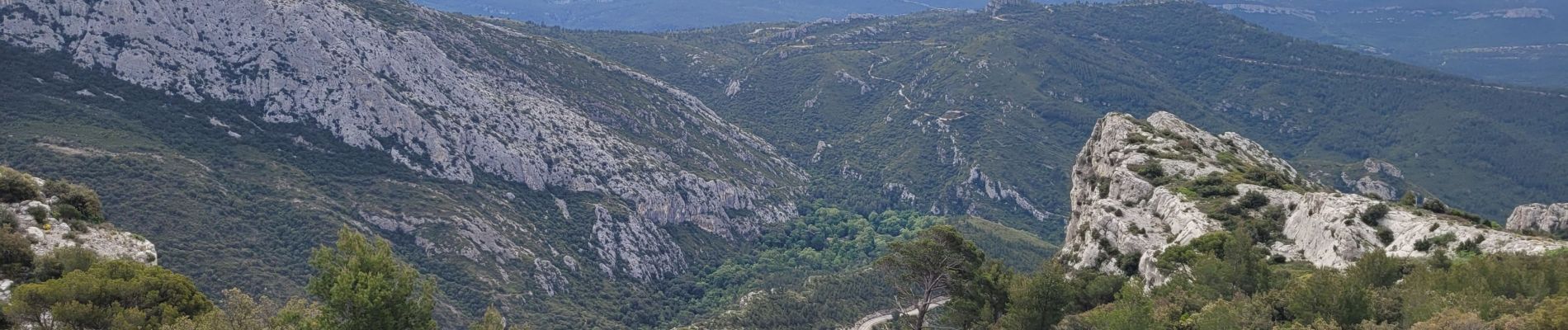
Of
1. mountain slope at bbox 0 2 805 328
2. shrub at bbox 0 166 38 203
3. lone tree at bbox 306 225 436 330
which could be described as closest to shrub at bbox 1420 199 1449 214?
lone tree at bbox 306 225 436 330

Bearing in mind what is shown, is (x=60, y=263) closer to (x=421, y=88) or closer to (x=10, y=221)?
(x=10, y=221)

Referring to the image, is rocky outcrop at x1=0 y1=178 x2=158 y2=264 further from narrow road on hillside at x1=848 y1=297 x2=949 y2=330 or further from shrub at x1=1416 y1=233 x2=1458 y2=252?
narrow road on hillside at x1=848 y1=297 x2=949 y2=330

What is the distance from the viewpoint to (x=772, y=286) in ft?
465

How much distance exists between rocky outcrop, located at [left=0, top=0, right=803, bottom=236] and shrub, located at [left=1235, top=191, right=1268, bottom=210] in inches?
4411

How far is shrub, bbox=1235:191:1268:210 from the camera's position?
6248cm

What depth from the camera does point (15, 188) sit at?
1634 inches

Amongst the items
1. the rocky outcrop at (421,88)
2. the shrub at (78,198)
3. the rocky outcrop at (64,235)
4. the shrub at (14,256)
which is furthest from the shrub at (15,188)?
the rocky outcrop at (421,88)

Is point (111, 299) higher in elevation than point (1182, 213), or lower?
higher

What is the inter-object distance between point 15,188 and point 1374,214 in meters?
73.2

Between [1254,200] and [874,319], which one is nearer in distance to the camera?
[1254,200]

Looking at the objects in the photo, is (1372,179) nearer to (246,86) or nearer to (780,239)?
(780,239)

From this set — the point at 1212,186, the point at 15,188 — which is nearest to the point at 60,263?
the point at 15,188

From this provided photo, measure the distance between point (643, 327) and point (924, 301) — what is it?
8290 centimetres

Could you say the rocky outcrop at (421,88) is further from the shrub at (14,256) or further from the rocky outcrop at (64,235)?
the shrub at (14,256)
